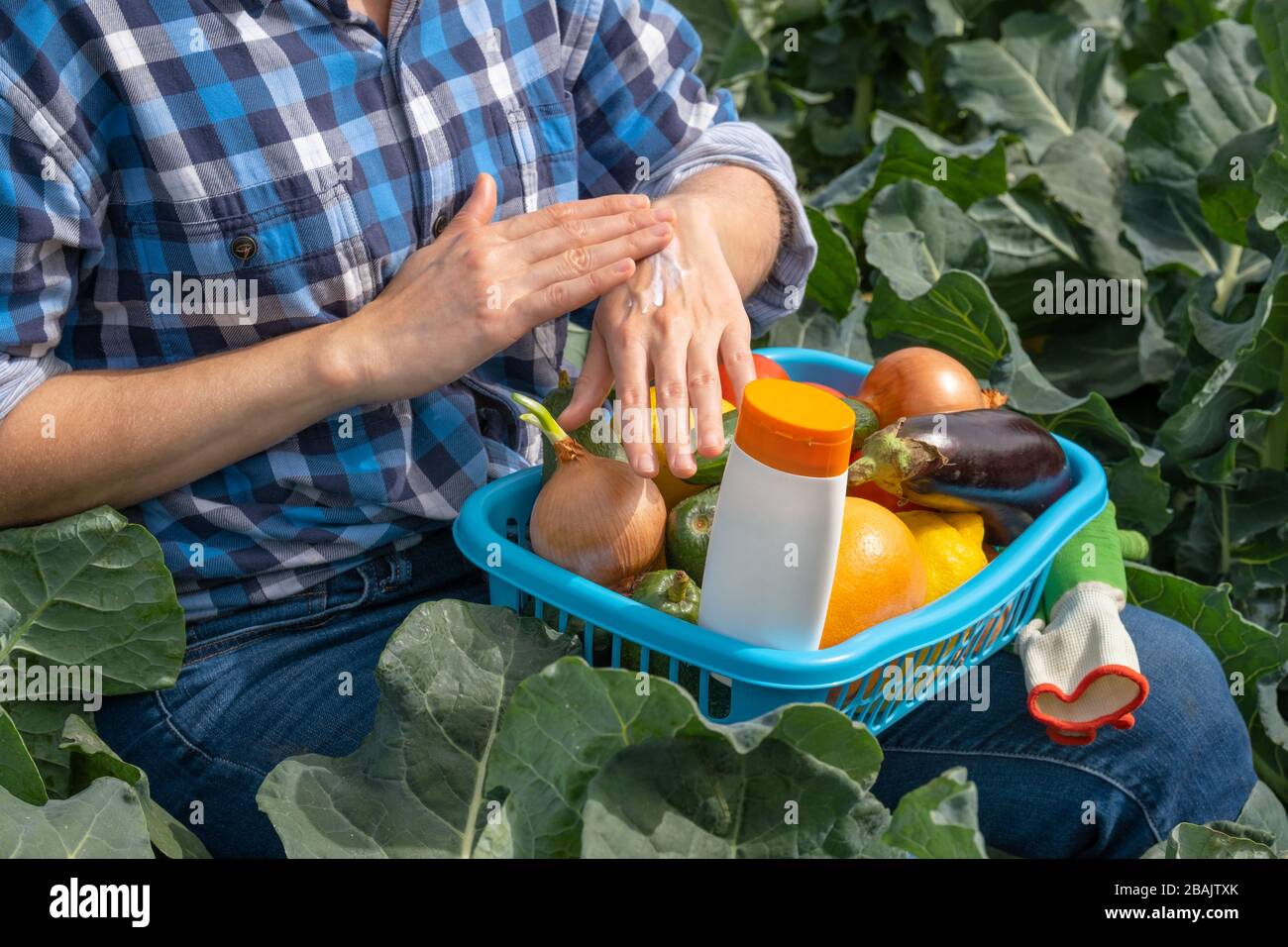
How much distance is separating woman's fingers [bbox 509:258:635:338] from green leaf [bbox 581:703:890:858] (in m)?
0.44

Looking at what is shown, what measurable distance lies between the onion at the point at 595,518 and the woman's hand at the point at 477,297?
99 millimetres

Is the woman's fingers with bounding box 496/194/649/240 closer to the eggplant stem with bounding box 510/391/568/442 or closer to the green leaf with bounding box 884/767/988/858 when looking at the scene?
the eggplant stem with bounding box 510/391/568/442

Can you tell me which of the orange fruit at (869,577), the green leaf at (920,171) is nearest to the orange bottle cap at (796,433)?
the orange fruit at (869,577)

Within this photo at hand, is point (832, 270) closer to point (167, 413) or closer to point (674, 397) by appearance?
point (674, 397)

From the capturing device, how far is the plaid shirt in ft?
4.06

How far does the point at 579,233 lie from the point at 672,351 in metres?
0.16

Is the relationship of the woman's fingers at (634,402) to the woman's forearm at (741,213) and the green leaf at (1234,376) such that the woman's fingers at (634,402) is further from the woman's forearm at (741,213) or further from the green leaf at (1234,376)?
the green leaf at (1234,376)

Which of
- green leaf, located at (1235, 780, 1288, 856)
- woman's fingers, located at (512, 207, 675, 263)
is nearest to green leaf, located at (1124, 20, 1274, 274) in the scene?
green leaf, located at (1235, 780, 1288, 856)

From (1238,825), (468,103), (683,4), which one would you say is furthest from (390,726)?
(683,4)

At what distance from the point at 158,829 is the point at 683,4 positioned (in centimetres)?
249

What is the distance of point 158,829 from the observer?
1.28m

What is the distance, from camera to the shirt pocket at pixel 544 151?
152 cm
